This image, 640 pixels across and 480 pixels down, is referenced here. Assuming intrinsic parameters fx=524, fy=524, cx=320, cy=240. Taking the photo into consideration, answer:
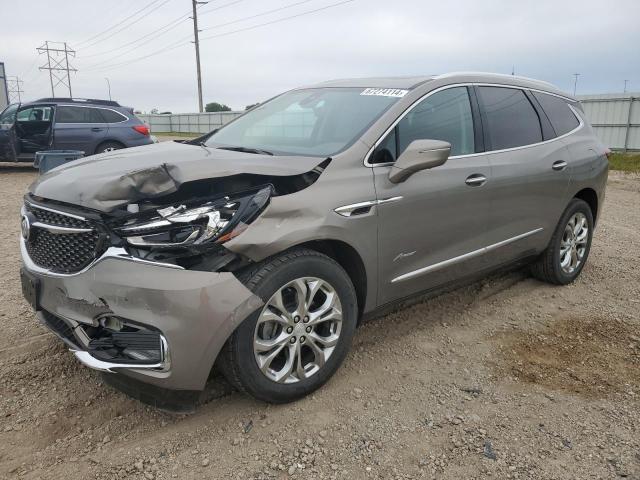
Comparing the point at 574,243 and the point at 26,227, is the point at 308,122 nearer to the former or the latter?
the point at 26,227

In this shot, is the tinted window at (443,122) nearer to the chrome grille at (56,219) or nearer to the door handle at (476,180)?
the door handle at (476,180)

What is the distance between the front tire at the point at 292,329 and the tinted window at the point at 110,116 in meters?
11.2

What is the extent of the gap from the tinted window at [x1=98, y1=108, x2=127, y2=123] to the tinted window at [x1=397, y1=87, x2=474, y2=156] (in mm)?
10638

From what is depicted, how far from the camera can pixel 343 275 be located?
2.80 m

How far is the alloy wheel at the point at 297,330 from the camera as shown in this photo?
101 inches

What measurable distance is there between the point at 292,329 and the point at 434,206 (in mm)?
1227

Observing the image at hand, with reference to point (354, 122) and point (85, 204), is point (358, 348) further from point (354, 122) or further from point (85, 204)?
point (85, 204)

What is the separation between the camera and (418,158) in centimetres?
296

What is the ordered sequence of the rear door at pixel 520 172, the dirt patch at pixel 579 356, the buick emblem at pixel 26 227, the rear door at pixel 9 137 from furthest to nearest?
1. the rear door at pixel 9 137
2. the rear door at pixel 520 172
3. the dirt patch at pixel 579 356
4. the buick emblem at pixel 26 227

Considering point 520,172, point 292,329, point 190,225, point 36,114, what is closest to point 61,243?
point 190,225

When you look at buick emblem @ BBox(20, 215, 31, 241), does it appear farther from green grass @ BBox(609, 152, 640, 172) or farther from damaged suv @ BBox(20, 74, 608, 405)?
green grass @ BBox(609, 152, 640, 172)

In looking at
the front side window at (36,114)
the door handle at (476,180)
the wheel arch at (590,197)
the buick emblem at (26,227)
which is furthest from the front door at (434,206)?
the front side window at (36,114)

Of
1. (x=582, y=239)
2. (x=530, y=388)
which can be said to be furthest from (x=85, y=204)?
(x=582, y=239)

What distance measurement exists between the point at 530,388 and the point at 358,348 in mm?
1058
